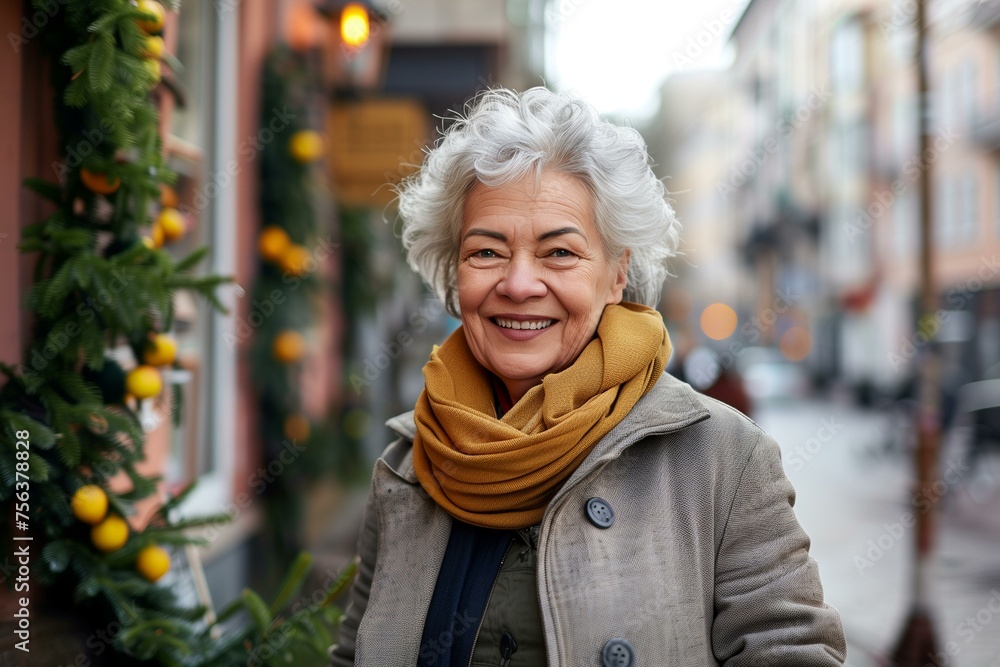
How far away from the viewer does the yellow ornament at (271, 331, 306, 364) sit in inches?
207

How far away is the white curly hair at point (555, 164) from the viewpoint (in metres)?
1.79

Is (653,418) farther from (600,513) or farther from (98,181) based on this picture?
(98,181)

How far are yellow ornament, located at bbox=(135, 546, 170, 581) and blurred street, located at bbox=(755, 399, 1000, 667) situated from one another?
3.71 m

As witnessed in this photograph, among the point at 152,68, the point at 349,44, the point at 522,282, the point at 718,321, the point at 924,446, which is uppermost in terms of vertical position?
the point at 349,44

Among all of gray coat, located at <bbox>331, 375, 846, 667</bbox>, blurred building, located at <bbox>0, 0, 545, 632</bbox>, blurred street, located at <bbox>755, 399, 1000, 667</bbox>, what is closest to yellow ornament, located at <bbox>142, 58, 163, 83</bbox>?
blurred building, located at <bbox>0, 0, 545, 632</bbox>

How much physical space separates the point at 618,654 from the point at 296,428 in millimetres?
4218

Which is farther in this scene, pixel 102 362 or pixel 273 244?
pixel 273 244

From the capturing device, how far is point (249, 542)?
5.14m

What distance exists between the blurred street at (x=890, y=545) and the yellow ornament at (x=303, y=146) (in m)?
4.24

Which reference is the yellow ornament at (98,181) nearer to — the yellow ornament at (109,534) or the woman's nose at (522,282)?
the yellow ornament at (109,534)

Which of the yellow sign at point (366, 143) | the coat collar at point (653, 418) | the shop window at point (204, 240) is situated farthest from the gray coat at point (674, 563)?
the yellow sign at point (366, 143)

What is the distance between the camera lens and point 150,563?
2.35m

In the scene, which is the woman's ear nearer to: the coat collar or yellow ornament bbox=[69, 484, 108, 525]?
the coat collar

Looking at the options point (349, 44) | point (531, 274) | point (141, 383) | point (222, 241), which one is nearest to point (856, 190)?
point (349, 44)
